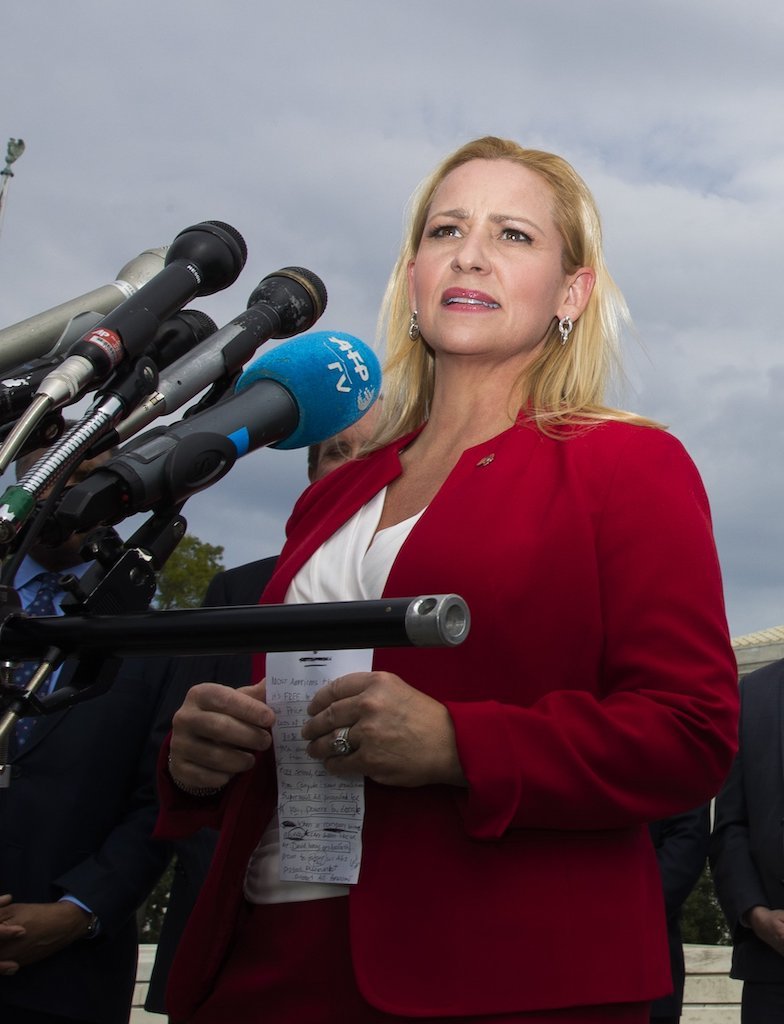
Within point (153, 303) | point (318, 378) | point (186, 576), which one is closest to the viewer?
point (153, 303)

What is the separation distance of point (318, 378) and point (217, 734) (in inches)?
24.0

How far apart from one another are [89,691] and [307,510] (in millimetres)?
1229

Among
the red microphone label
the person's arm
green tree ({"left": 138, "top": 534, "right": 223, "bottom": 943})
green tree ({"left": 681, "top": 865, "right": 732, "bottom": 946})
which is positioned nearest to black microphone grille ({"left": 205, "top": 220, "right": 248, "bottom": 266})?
the red microphone label

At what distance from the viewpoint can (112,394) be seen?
1.79m

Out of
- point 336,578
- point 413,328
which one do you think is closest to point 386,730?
point 336,578

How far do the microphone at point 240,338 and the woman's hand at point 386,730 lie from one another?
1.61ft

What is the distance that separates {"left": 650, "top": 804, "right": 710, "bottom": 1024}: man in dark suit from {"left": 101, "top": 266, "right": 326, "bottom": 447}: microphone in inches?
142

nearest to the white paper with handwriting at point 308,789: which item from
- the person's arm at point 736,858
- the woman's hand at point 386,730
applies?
the woman's hand at point 386,730

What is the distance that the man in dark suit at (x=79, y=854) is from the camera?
13.1 feet

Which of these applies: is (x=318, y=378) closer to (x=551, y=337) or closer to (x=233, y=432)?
(x=233, y=432)

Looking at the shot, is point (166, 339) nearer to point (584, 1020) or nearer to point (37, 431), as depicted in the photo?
point (37, 431)

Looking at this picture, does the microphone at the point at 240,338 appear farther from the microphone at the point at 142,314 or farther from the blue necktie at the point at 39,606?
the blue necktie at the point at 39,606

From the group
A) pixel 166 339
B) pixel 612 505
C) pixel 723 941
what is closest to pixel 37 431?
pixel 166 339

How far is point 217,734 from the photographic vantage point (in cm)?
215
